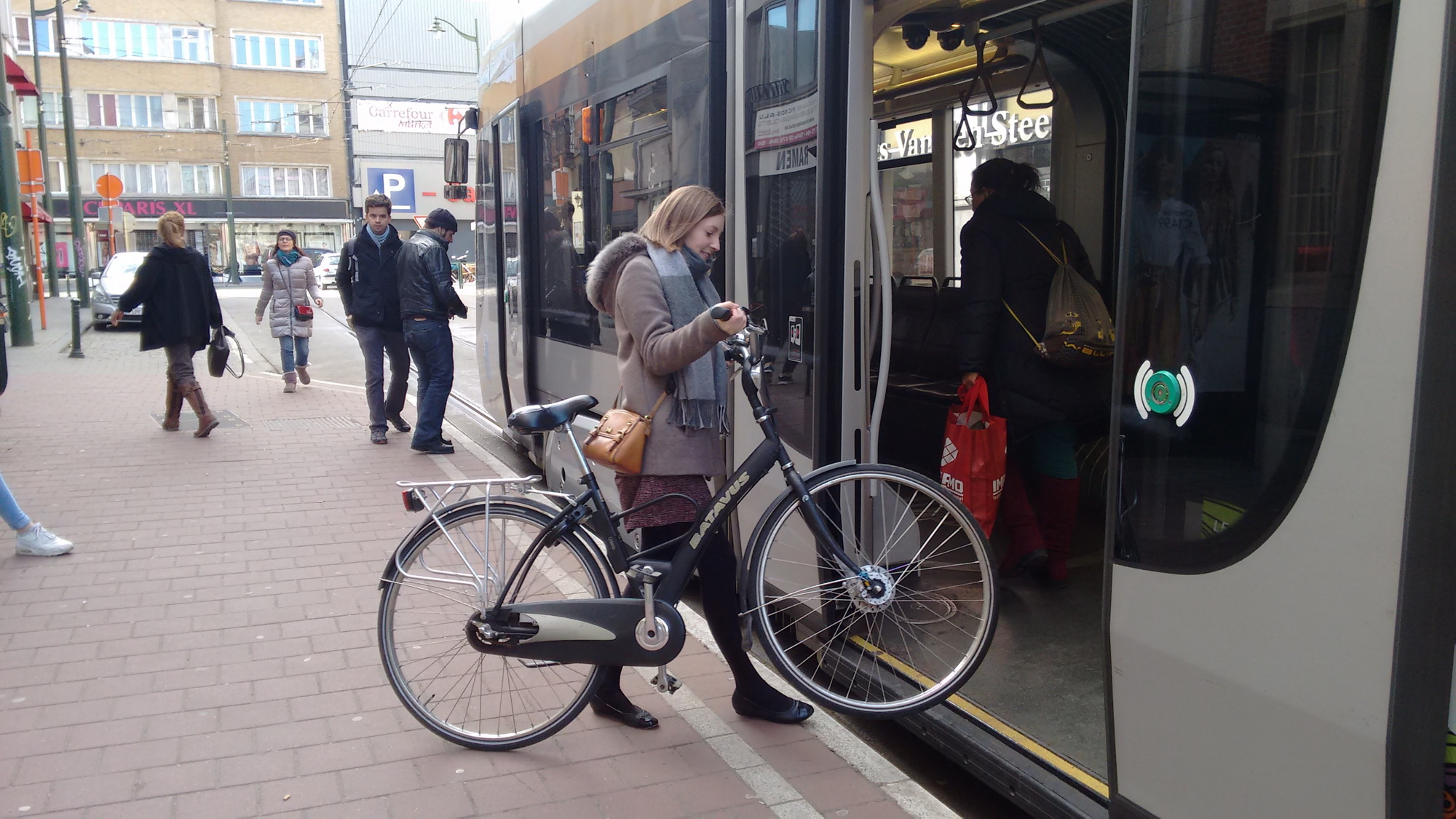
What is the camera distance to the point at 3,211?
18.0 meters

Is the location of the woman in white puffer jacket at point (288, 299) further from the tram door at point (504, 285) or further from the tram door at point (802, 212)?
the tram door at point (802, 212)

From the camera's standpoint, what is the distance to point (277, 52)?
5328 centimetres

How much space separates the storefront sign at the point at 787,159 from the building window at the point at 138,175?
2173 inches

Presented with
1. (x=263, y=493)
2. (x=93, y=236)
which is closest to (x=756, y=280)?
(x=263, y=493)

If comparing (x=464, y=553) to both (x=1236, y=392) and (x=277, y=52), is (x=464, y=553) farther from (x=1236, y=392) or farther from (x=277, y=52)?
(x=277, y=52)

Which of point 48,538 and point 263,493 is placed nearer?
point 48,538

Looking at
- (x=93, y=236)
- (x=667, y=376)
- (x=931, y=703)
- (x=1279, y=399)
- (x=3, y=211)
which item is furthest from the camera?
(x=93, y=236)

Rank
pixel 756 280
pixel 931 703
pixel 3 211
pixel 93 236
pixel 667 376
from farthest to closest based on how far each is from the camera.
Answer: pixel 93 236, pixel 3 211, pixel 756 280, pixel 667 376, pixel 931 703

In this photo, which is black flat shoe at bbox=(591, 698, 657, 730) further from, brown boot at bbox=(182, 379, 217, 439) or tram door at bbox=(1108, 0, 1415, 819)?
brown boot at bbox=(182, 379, 217, 439)

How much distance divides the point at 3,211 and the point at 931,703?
63.8 ft

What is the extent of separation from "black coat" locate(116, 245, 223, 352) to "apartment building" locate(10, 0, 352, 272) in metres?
45.2

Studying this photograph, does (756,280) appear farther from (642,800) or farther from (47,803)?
(47,803)

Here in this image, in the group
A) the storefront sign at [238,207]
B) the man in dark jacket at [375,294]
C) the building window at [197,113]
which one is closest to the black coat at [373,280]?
the man in dark jacket at [375,294]

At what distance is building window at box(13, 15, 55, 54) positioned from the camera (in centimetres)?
4719
